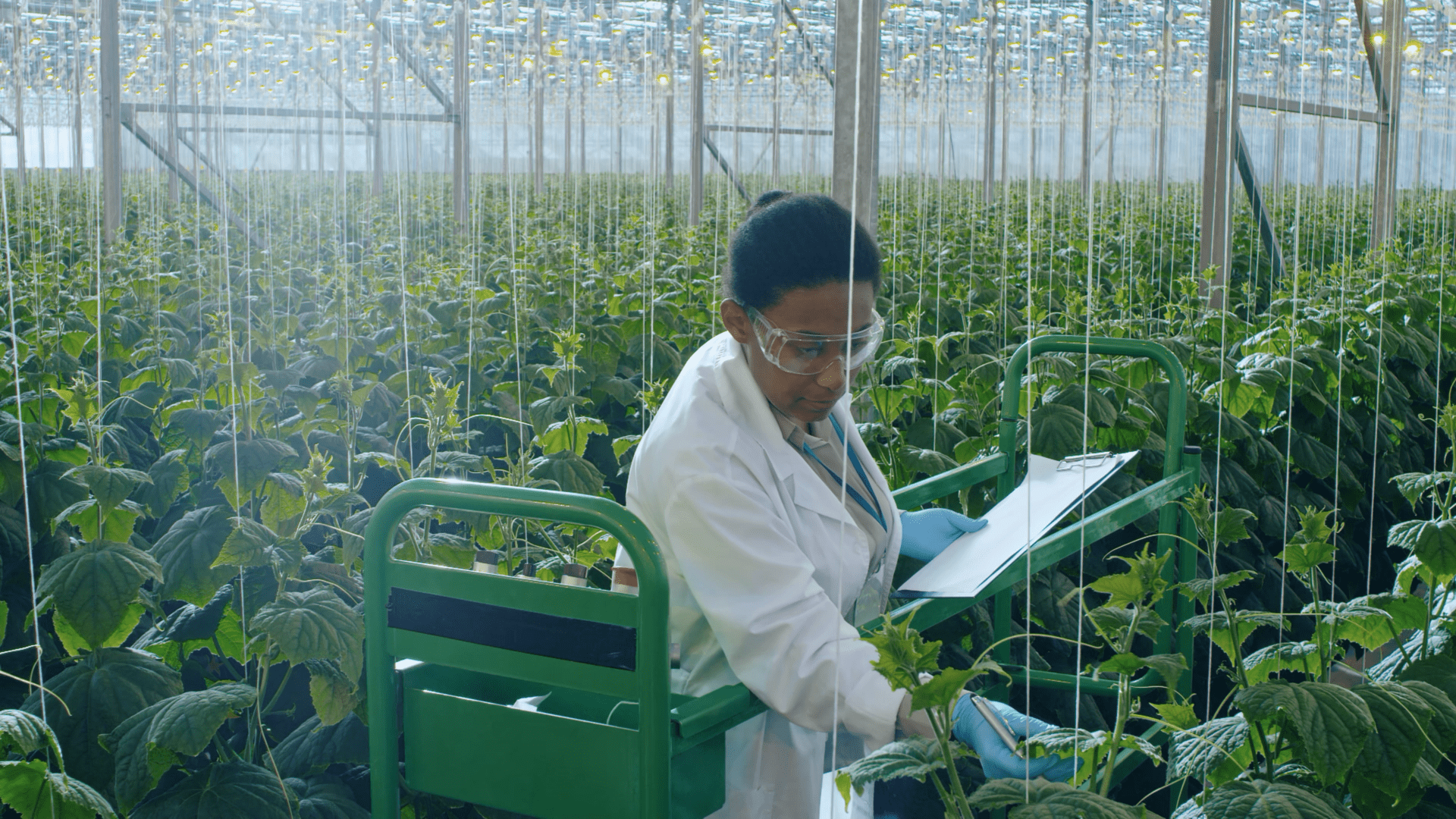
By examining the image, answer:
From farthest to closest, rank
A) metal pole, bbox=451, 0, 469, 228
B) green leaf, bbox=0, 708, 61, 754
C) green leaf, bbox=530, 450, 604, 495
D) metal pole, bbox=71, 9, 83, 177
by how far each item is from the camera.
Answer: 1. metal pole, bbox=71, 9, 83, 177
2. metal pole, bbox=451, 0, 469, 228
3. green leaf, bbox=530, 450, 604, 495
4. green leaf, bbox=0, 708, 61, 754

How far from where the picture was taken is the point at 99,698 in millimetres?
1871

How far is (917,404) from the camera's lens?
4246 mm

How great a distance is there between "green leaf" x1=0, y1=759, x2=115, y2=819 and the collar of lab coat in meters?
0.91

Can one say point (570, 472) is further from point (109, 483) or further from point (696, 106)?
point (696, 106)

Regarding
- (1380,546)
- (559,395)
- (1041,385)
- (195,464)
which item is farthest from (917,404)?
(195,464)

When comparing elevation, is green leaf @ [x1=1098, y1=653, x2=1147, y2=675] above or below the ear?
below

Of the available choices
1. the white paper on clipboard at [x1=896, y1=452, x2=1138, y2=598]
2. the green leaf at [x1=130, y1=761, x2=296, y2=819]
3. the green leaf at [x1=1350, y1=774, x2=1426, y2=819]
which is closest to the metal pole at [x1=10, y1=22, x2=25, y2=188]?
the green leaf at [x1=130, y1=761, x2=296, y2=819]

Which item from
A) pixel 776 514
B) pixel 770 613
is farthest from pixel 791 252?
pixel 770 613

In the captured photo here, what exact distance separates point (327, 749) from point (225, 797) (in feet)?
0.73

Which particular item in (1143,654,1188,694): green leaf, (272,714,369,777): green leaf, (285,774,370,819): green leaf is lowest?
(285,774,370,819): green leaf

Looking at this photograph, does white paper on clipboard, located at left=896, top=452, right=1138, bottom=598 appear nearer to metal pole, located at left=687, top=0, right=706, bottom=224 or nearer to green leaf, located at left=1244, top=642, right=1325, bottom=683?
green leaf, located at left=1244, top=642, right=1325, bottom=683

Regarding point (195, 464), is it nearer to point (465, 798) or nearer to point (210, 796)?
point (210, 796)

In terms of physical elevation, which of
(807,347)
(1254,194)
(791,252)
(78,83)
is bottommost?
(807,347)

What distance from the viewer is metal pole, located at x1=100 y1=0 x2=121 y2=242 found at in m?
4.36
